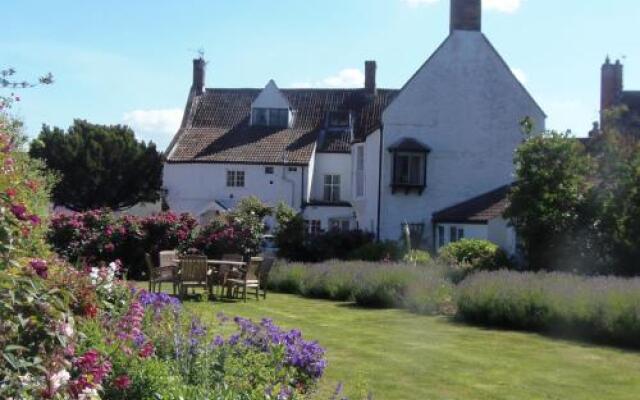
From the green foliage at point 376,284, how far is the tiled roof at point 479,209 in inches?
325

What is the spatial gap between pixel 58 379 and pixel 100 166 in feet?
176

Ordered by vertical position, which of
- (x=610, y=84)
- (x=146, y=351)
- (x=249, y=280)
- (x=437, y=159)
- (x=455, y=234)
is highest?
(x=610, y=84)

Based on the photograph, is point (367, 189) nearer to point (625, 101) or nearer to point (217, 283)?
point (625, 101)

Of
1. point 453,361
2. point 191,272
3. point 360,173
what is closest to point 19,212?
point 453,361

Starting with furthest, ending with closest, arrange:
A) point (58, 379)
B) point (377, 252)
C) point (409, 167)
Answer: point (409, 167) < point (377, 252) < point (58, 379)

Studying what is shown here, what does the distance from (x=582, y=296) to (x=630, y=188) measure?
793 cm

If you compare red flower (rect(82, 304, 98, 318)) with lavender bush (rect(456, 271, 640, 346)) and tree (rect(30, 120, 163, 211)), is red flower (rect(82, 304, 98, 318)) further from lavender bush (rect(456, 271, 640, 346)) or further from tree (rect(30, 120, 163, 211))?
tree (rect(30, 120, 163, 211))

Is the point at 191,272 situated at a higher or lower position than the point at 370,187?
lower

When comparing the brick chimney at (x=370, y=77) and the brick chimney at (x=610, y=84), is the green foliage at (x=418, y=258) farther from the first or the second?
the brick chimney at (x=370, y=77)

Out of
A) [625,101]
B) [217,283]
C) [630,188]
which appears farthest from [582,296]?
[625,101]

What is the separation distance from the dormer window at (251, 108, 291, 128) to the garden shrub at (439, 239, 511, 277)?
25.9 meters

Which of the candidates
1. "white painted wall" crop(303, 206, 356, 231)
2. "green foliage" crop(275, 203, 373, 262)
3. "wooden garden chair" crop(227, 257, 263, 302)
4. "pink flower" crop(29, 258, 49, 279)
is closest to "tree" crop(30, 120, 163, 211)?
"white painted wall" crop(303, 206, 356, 231)

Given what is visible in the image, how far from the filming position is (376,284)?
19562 millimetres

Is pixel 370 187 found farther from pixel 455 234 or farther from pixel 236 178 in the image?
pixel 236 178
